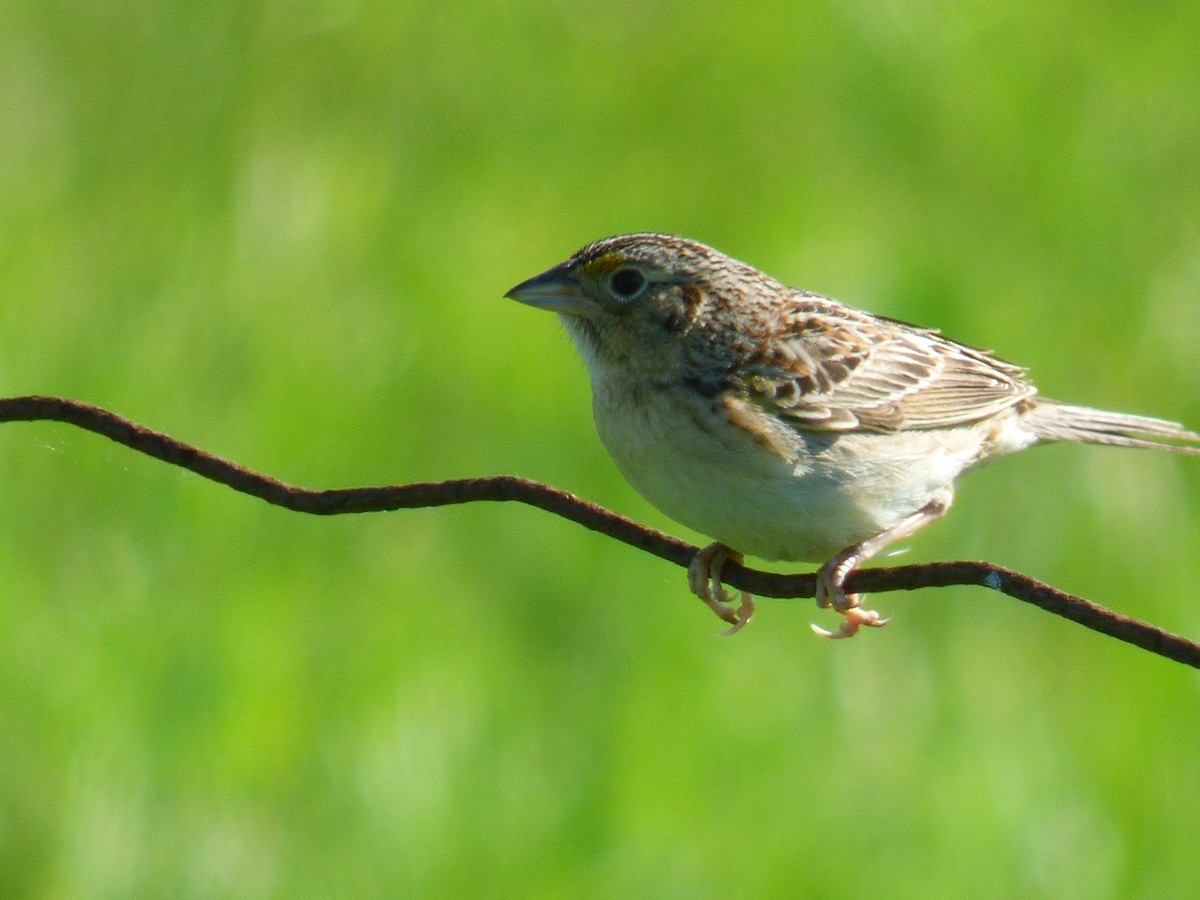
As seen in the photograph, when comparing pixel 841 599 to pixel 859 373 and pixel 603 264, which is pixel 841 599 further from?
pixel 603 264

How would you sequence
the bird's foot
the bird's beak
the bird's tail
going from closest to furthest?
the bird's foot
the bird's beak
the bird's tail

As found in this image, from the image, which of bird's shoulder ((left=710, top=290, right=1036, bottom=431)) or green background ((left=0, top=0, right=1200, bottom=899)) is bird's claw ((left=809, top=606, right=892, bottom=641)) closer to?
bird's shoulder ((left=710, top=290, right=1036, bottom=431))

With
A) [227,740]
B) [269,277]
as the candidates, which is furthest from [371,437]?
[227,740]

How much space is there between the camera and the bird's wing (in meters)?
5.04

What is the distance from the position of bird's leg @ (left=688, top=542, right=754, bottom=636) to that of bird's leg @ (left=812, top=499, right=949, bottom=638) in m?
0.19

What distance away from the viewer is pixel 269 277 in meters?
7.60

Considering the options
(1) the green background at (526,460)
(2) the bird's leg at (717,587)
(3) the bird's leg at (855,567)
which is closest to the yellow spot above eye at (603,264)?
(2) the bird's leg at (717,587)

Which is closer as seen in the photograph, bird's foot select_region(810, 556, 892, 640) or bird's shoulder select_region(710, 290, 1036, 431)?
bird's foot select_region(810, 556, 892, 640)

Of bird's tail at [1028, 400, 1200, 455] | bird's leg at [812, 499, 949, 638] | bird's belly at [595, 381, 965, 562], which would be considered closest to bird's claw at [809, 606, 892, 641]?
bird's leg at [812, 499, 949, 638]

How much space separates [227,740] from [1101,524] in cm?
313

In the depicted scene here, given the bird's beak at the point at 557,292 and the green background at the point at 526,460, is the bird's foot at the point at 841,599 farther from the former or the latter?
the green background at the point at 526,460

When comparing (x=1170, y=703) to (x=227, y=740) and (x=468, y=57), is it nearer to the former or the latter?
(x=227, y=740)

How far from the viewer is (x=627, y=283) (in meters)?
5.35

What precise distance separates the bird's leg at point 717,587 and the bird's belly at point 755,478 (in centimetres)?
16
